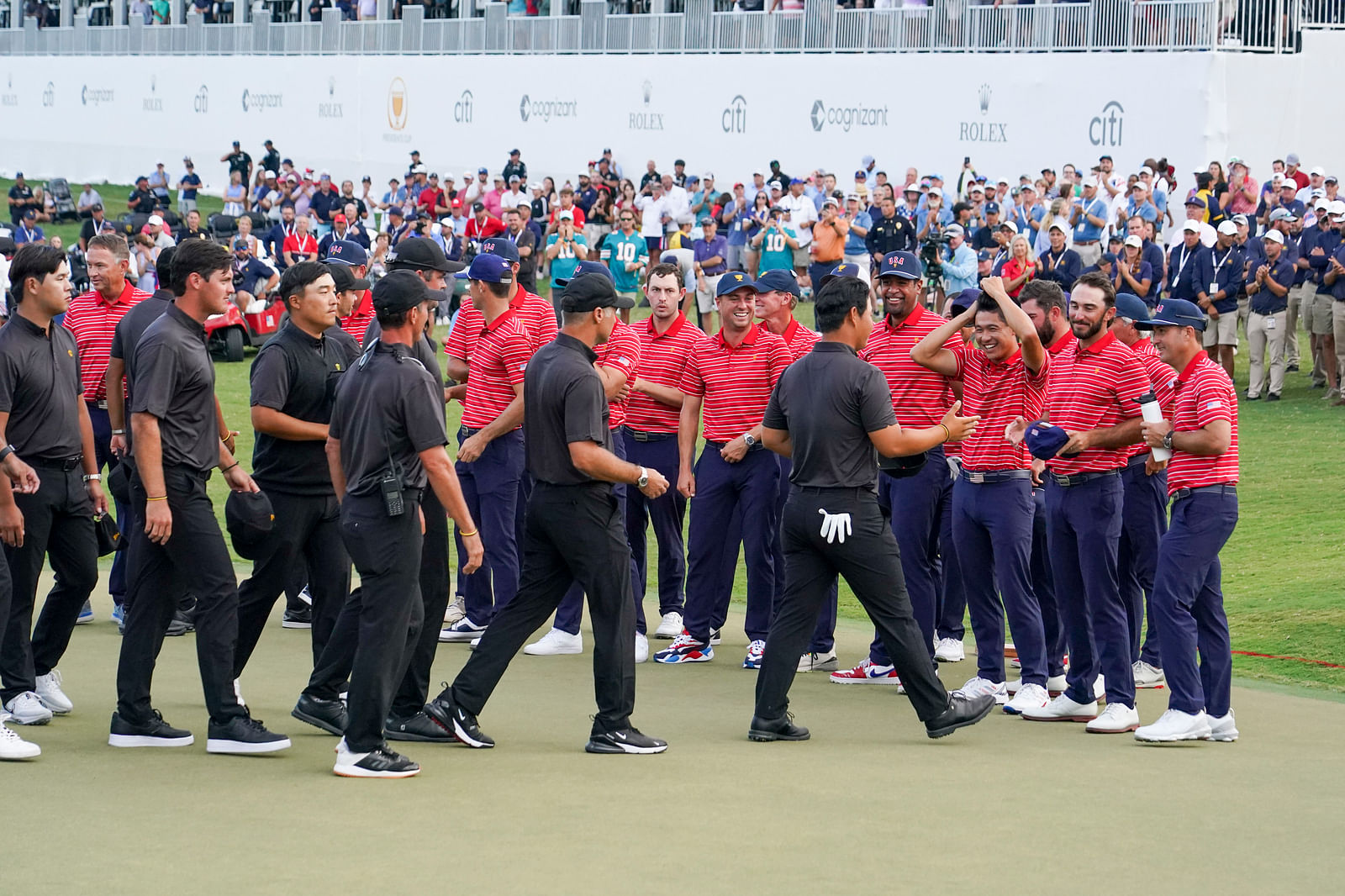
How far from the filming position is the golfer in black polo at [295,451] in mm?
7320

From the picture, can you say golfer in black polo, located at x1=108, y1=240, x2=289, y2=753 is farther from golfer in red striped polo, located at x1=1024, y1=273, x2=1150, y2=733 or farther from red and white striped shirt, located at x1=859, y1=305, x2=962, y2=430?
golfer in red striped polo, located at x1=1024, y1=273, x2=1150, y2=733

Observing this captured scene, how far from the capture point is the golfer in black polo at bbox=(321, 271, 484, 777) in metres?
6.45

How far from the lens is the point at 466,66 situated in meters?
41.8

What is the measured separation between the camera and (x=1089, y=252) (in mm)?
23109

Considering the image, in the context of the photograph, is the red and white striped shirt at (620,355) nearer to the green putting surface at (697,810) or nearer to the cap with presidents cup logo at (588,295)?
the cap with presidents cup logo at (588,295)

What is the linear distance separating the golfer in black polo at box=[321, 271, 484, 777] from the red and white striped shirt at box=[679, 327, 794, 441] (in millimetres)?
2800

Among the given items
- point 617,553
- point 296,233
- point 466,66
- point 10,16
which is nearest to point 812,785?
point 617,553

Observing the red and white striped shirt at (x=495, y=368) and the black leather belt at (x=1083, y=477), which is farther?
the red and white striped shirt at (x=495, y=368)

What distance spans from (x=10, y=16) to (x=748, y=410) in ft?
180

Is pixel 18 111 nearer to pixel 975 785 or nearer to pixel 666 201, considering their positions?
pixel 666 201

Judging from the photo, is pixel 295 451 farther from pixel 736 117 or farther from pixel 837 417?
pixel 736 117

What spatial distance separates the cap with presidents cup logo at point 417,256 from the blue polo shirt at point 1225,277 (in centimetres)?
1374

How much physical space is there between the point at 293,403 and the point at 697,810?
8.60 feet

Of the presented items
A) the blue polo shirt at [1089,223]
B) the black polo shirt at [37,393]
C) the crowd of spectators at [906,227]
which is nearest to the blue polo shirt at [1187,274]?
the crowd of spectators at [906,227]
